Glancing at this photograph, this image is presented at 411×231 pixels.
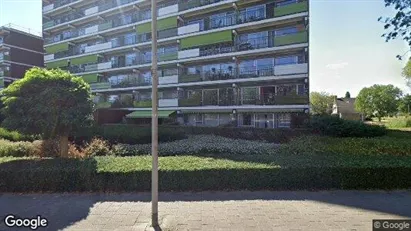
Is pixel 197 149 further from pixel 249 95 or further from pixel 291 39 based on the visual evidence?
pixel 291 39

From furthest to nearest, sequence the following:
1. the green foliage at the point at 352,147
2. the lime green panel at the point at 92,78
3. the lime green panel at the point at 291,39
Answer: the lime green panel at the point at 92,78, the lime green panel at the point at 291,39, the green foliage at the point at 352,147

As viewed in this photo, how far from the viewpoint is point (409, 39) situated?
39.5 feet

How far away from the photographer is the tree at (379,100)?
51.4 meters

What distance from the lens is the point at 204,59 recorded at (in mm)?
25375

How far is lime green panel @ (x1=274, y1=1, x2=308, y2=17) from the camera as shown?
67.1ft

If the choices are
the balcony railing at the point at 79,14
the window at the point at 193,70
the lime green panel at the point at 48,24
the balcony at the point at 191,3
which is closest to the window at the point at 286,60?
the window at the point at 193,70

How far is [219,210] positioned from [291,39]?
1831 cm

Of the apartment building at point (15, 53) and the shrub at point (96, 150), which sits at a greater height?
the apartment building at point (15, 53)

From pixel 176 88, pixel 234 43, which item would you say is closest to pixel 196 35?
pixel 234 43

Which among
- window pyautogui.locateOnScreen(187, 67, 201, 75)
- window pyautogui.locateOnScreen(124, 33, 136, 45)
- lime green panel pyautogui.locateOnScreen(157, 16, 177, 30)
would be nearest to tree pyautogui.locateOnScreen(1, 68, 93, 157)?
window pyautogui.locateOnScreen(187, 67, 201, 75)

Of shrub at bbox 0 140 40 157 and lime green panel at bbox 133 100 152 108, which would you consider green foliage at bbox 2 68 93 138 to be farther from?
lime green panel at bbox 133 100 152 108

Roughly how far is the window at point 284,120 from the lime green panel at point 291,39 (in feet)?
19.1

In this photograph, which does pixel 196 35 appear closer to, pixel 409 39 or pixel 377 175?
pixel 409 39

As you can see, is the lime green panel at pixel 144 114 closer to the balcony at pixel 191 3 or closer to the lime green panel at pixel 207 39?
the lime green panel at pixel 207 39
